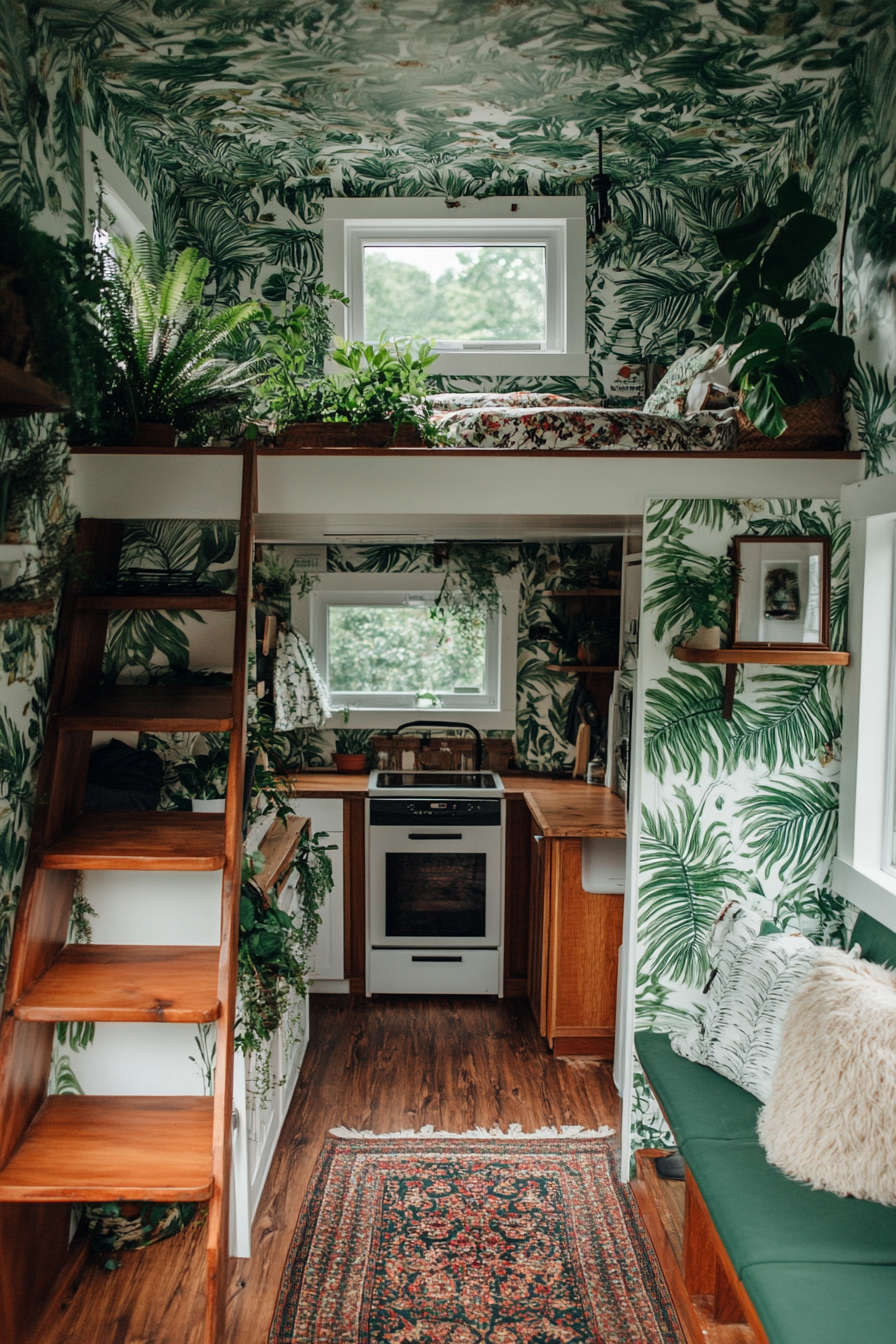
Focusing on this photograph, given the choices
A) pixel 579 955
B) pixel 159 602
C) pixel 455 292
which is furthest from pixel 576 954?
pixel 455 292

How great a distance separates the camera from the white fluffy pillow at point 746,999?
7.67 feet

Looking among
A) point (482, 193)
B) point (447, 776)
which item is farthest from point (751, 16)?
point (447, 776)

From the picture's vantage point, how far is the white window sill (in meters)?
2.43

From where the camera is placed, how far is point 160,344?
7.96 ft

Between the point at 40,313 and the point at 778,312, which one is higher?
the point at 778,312

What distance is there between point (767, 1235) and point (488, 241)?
11.5 ft

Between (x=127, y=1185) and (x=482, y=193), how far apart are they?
3.53 metres

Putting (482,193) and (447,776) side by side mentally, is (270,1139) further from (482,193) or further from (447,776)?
(482,193)

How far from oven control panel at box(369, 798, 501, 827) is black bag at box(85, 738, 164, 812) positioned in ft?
5.11

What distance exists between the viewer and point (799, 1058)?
2066 millimetres

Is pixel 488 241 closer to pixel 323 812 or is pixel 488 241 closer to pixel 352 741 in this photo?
pixel 352 741

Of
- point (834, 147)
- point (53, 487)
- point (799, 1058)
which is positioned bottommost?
point (799, 1058)

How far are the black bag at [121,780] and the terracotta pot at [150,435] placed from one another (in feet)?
2.71

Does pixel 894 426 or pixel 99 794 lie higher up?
pixel 894 426
